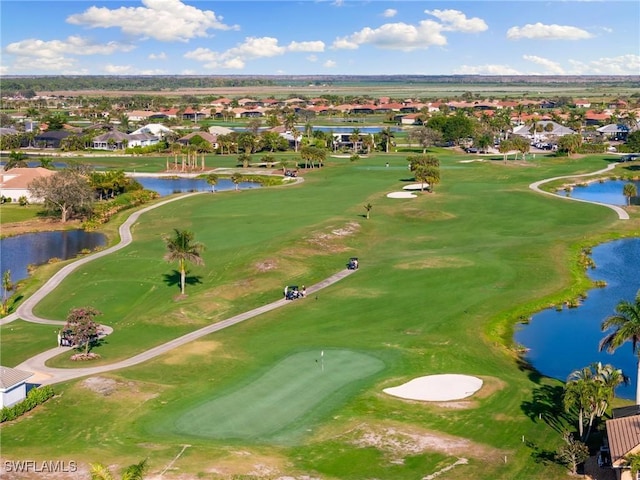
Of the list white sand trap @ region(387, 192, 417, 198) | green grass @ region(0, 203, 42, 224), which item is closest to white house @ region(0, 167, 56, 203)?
green grass @ region(0, 203, 42, 224)

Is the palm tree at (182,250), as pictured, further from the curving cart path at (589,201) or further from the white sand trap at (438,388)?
the curving cart path at (589,201)

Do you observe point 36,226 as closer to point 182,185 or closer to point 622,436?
point 182,185

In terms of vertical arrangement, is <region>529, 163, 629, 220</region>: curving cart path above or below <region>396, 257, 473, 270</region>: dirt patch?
above

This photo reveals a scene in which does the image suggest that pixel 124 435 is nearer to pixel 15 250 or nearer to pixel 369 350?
pixel 369 350

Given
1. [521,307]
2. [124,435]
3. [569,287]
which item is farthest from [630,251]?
[124,435]

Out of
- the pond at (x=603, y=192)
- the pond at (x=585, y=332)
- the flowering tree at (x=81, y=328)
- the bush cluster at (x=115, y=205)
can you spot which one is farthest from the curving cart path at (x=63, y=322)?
the pond at (x=603, y=192)

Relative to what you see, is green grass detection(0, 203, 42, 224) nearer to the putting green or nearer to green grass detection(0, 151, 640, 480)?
green grass detection(0, 151, 640, 480)
